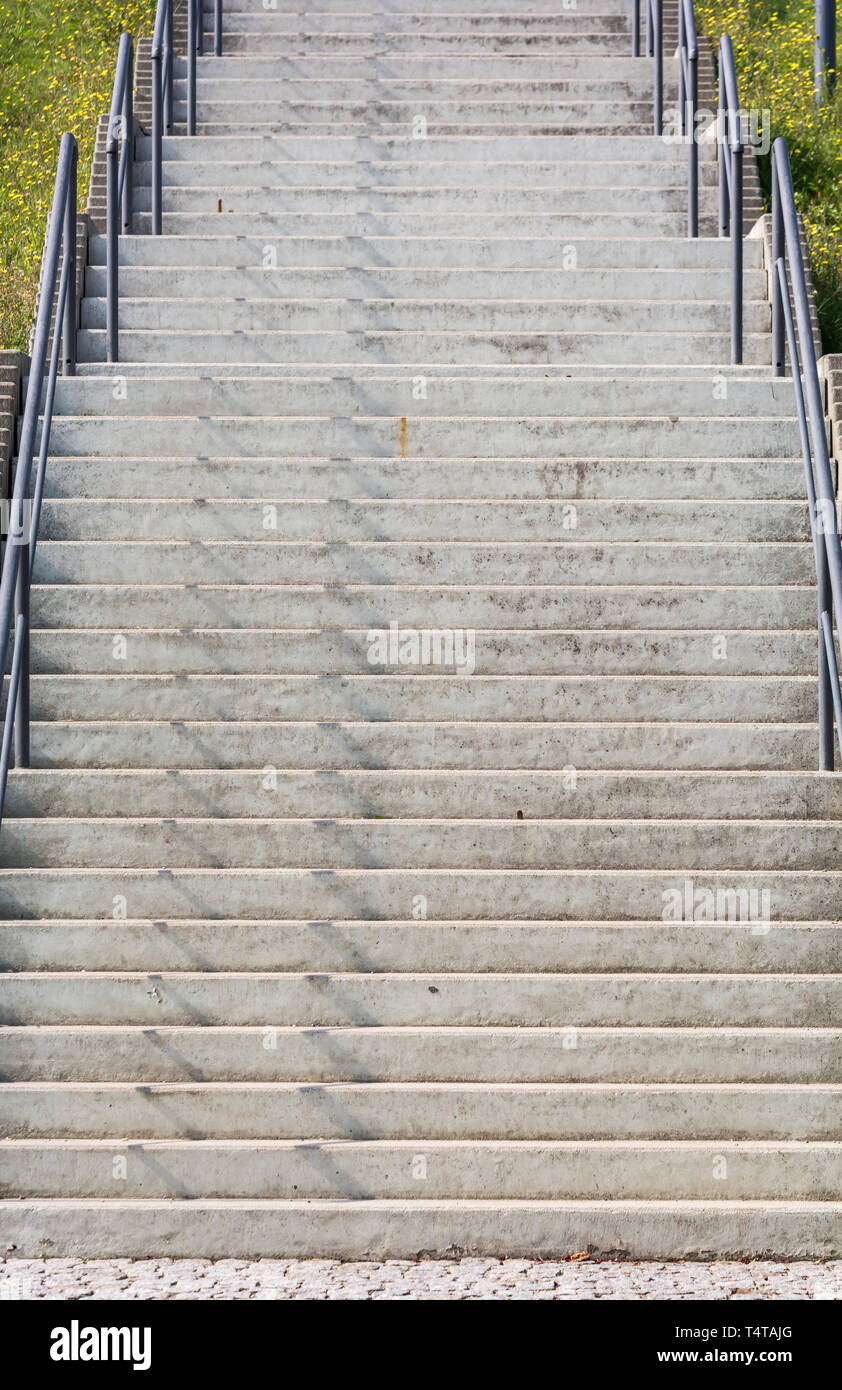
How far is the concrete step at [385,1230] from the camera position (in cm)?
444

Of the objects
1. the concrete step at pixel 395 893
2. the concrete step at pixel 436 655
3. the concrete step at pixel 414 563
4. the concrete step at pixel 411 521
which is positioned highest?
the concrete step at pixel 411 521

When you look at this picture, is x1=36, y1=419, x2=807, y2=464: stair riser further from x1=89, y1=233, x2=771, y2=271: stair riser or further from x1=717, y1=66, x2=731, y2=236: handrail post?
x1=717, y1=66, x2=731, y2=236: handrail post

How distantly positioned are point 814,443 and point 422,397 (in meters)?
1.85

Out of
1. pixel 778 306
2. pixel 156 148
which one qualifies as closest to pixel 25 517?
pixel 156 148

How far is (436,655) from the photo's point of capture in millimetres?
5781

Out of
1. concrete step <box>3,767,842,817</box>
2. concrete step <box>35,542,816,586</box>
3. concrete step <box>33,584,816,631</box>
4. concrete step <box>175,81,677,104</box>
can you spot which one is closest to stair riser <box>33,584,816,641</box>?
concrete step <box>33,584,816,631</box>

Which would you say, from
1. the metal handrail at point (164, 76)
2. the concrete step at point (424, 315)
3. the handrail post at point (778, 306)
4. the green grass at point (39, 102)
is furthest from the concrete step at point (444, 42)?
the handrail post at point (778, 306)

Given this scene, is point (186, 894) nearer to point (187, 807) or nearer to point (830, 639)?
point (187, 807)

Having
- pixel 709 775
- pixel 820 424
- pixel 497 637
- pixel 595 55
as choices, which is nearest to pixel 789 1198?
pixel 709 775

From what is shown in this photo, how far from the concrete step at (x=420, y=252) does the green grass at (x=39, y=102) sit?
0.96m

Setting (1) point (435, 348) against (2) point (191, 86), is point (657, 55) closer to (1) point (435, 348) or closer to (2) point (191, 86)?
(2) point (191, 86)

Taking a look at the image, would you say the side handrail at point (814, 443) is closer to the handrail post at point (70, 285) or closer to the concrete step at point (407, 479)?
the concrete step at point (407, 479)

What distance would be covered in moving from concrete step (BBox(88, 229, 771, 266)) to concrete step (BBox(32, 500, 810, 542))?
1.95m

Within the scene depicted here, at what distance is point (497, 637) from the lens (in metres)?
5.77
